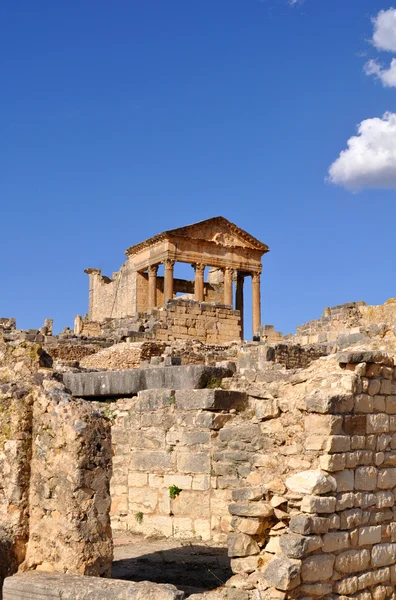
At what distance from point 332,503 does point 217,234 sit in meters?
34.6

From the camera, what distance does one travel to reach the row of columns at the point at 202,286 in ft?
126

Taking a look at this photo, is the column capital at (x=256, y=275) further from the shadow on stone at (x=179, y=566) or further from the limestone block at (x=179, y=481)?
the shadow on stone at (x=179, y=566)

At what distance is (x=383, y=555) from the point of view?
6.28 m

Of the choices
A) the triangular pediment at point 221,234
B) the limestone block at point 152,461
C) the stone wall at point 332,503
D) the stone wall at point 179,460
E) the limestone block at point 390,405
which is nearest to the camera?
the stone wall at point 332,503

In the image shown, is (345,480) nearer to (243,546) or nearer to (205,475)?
(243,546)

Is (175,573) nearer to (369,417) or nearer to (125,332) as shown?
(369,417)

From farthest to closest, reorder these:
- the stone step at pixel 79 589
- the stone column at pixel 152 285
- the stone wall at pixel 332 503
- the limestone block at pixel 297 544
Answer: the stone column at pixel 152 285 → the stone wall at pixel 332 503 → the limestone block at pixel 297 544 → the stone step at pixel 79 589

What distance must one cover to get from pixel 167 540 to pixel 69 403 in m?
3.64

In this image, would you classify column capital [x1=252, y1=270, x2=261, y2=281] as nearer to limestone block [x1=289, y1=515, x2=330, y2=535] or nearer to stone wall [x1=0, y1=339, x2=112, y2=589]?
limestone block [x1=289, y1=515, x2=330, y2=535]

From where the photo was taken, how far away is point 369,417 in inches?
245

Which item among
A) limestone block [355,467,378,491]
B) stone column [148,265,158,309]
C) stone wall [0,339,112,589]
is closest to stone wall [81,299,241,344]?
limestone block [355,467,378,491]

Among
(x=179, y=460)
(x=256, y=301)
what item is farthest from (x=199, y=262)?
(x=179, y=460)

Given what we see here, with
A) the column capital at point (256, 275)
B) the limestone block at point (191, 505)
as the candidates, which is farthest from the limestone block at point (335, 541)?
the column capital at point (256, 275)

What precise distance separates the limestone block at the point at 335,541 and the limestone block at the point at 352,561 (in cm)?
7
